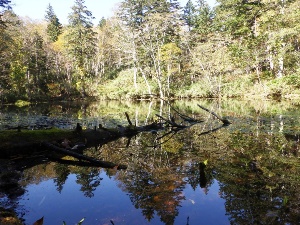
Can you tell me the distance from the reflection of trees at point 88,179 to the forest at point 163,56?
91.2ft

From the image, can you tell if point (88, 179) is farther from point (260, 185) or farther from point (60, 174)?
point (260, 185)

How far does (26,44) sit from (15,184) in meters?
40.3

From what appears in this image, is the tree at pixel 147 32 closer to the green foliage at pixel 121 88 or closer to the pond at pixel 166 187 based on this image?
the green foliage at pixel 121 88

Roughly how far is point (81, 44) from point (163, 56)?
60.4 feet

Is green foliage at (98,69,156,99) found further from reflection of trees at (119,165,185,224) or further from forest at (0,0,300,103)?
reflection of trees at (119,165,185,224)

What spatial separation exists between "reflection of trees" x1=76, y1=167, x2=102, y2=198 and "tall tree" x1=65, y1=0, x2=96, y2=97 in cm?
4169

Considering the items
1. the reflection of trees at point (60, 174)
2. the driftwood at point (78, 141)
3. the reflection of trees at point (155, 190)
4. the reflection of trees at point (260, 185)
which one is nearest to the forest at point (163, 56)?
the driftwood at point (78, 141)

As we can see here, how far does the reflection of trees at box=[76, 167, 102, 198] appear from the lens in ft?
18.8

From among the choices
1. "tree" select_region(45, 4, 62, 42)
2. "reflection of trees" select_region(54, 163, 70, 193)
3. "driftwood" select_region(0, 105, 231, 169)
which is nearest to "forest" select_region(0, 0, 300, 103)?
"tree" select_region(45, 4, 62, 42)

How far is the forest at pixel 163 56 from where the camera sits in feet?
107

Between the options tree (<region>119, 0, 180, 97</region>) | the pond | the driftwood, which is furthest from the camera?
tree (<region>119, 0, 180, 97</region>)

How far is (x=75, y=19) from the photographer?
50.1 metres

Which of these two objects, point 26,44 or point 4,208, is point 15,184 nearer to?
point 4,208

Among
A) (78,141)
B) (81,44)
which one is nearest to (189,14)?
(81,44)
